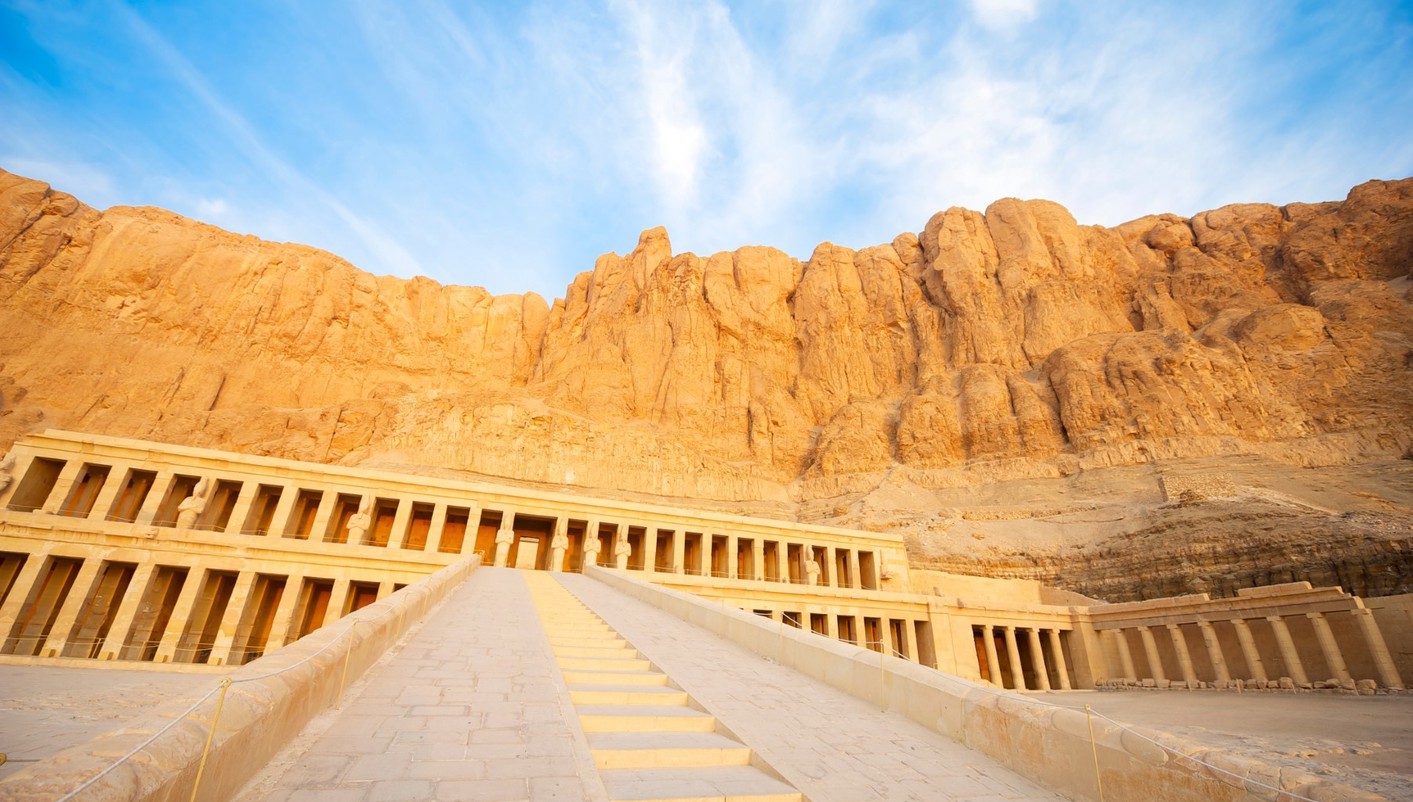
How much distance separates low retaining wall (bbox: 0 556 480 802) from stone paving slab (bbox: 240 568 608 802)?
17 cm

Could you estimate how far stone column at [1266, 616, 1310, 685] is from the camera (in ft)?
65.8

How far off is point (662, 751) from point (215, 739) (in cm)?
281

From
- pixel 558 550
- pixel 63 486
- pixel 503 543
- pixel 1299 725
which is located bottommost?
pixel 1299 725

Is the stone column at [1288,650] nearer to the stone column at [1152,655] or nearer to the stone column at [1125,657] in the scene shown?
the stone column at [1152,655]

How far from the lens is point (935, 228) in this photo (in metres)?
63.8

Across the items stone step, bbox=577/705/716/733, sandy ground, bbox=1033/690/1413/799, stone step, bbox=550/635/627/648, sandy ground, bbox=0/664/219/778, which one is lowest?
sandy ground, bbox=1033/690/1413/799

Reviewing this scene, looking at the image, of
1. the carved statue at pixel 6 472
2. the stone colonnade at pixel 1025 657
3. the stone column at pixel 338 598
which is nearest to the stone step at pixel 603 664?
the stone column at pixel 338 598

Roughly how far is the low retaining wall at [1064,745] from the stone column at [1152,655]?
74.9 feet

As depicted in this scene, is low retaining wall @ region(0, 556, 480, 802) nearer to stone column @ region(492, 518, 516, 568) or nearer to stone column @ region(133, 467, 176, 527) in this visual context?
stone column @ region(492, 518, 516, 568)

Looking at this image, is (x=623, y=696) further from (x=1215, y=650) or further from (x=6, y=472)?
(x=6, y=472)

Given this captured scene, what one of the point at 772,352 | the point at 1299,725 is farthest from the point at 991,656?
the point at 772,352

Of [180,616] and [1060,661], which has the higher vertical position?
[180,616]

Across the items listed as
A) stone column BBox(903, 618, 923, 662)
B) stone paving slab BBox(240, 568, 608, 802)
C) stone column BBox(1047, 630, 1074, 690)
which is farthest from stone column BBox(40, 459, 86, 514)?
stone column BBox(1047, 630, 1074, 690)

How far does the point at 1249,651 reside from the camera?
21297 mm
